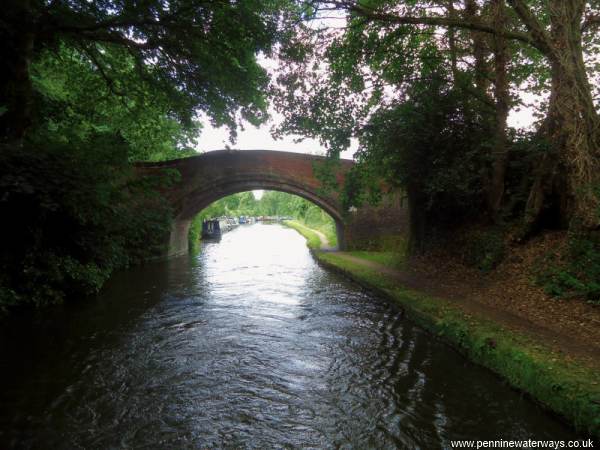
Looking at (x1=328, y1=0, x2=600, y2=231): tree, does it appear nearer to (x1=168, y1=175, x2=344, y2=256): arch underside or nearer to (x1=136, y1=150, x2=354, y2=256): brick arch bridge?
(x1=136, y1=150, x2=354, y2=256): brick arch bridge

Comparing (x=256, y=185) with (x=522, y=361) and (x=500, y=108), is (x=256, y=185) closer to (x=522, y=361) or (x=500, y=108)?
(x=500, y=108)

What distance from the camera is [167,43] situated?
9594 mm

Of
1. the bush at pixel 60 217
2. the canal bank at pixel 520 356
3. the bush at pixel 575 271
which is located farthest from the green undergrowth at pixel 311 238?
the bush at pixel 575 271

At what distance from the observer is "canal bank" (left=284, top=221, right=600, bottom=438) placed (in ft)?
12.1

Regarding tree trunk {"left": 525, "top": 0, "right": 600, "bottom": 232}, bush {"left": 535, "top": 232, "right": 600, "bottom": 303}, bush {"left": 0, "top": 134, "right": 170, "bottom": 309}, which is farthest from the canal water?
tree trunk {"left": 525, "top": 0, "right": 600, "bottom": 232}

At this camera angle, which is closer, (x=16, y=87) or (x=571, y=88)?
(x=571, y=88)

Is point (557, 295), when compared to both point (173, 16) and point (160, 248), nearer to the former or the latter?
point (173, 16)

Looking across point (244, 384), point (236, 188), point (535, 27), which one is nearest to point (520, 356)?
point (244, 384)

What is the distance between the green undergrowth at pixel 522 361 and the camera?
3.64 metres

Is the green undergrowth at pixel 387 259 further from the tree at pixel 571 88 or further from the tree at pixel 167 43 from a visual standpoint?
the tree at pixel 167 43

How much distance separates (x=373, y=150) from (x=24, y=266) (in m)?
9.45

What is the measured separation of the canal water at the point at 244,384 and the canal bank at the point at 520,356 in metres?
0.19

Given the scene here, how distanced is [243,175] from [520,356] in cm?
1660

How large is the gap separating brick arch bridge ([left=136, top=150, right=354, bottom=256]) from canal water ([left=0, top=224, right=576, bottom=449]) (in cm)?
1141
